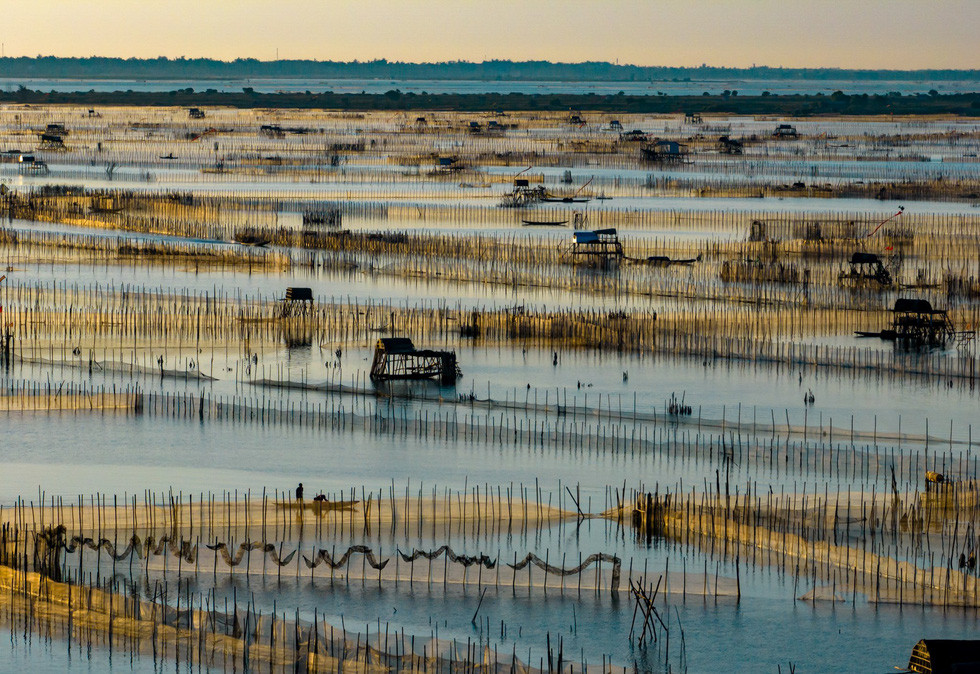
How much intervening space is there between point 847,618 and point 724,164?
4104 cm

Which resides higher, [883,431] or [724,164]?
[724,164]

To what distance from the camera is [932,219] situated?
35438 millimetres

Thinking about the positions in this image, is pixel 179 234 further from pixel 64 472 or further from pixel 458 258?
pixel 64 472

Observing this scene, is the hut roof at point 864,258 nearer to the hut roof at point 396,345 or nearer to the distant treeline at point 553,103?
the hut roof at point 396,345

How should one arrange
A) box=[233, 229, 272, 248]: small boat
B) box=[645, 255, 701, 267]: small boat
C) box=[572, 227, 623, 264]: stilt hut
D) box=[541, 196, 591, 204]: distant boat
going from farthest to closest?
box=[541, 196, 591, 204]: distant boat, box=[233, 229, 272, 248]: small boat, box=[572, 227, 623, 264]: stilt hut, box=[645, 255, 701, 267]: small boat

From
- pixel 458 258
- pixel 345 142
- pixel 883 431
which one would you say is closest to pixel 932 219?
pixel 458 258

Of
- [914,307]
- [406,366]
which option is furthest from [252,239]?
[914,307]

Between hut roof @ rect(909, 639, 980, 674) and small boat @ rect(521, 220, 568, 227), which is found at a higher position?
small boat @ rect(521, 220, 568, 227)

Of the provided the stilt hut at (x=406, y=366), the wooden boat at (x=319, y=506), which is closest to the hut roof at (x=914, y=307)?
the stilt hut at (x=406, y=366)

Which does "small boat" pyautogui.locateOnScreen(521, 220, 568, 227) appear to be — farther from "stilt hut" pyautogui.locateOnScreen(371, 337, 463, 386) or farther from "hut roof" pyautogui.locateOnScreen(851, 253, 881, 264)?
"stilt hut" pyautogui.locateOnScreen(371, 337, 463, 386)

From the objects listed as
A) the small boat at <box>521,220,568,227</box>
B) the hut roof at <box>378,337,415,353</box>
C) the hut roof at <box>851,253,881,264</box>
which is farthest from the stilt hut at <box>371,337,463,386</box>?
the small boat at <box>521,220,568,227</box>

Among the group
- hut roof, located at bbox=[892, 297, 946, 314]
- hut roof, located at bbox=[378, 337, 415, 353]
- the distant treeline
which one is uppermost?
the distant treeline

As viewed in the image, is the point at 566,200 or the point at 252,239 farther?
the point at 566,200

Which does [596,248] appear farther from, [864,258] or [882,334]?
[882,334]
